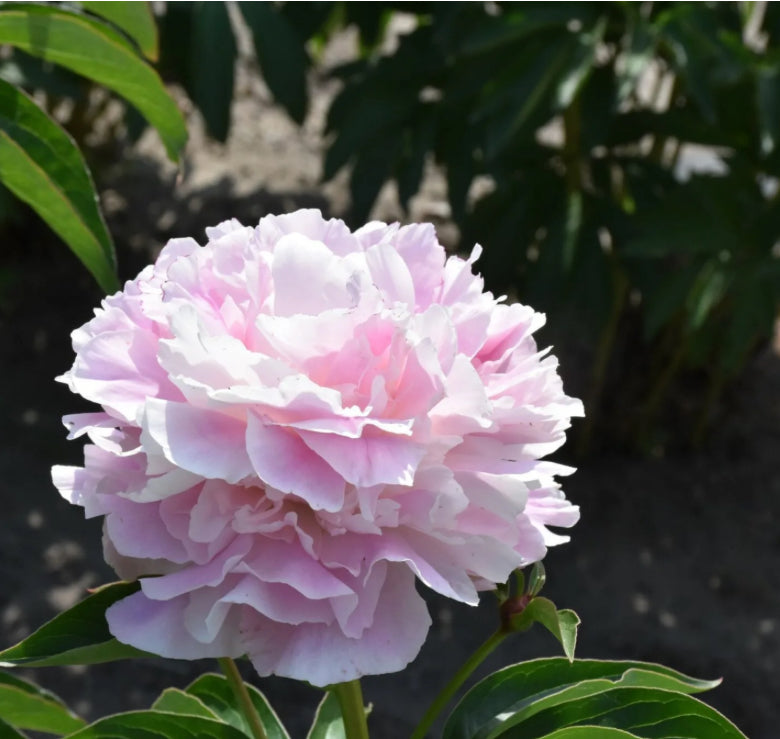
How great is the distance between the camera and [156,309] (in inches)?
24.0

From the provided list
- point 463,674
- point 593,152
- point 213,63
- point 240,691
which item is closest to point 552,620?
point 463,674

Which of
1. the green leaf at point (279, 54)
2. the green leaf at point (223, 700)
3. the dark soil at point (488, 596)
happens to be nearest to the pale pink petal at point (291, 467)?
the green leaf at point (223, 700)

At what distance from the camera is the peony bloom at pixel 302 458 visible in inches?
22.0

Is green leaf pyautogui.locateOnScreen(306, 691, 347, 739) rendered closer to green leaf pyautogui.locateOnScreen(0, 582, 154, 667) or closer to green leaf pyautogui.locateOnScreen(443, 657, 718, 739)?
green leaf pyautogui.locateOnScreen(443, 657, 718, 739)

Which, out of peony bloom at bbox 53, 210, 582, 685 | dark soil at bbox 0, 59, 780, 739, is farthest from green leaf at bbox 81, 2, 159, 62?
dark soil at bbox 0, 59, 780, 739

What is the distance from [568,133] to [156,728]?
182 cm

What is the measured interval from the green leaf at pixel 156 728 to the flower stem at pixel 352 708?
0.25 ft

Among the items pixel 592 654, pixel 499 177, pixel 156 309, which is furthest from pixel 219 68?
pixel 156 309

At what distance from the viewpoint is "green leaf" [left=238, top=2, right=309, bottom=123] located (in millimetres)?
2170

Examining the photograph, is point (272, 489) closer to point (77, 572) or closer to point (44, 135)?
point (44, 135)

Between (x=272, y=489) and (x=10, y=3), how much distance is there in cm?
47

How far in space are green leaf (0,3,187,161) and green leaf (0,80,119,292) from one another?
41 mm

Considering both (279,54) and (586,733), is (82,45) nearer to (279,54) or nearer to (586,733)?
(586,733)

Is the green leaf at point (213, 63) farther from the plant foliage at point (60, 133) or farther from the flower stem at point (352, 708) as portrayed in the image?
the flower stem at point (352, 708)
